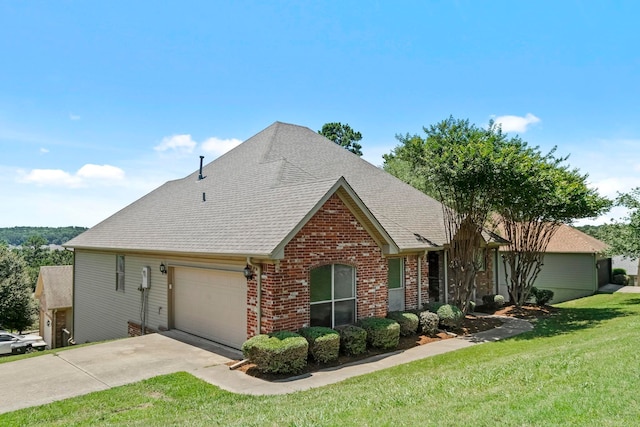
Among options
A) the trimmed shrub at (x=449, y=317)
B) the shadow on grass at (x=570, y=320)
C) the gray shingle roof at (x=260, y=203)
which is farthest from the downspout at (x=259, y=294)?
the shadow on grass at (x=570, y=320)

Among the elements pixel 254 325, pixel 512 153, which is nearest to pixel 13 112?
pixel 254 325

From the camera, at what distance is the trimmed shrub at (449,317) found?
1380 centimetres

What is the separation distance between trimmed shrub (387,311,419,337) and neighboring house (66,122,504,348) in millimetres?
425

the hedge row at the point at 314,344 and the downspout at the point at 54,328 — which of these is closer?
the hedge row at the point at 314,344

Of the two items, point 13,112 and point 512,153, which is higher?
point 13,112

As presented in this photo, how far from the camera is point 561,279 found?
27.9 meters

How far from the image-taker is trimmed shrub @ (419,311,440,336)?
13198 millimetres

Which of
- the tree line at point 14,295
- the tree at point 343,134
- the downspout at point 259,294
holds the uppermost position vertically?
the tree at point 343,134

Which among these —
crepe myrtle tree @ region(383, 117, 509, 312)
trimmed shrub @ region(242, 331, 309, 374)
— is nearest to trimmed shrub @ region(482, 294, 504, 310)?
crepe myrtle tree @ region(383, 117, 509, 312)

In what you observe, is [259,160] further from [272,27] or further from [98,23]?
[98,23]

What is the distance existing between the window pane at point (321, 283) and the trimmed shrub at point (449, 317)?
4.49 m

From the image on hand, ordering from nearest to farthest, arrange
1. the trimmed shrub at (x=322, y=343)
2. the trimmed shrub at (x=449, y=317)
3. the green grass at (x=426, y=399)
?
the green grass at (x=426, y=399) < the trimmed shrub at (x=322, y=343) < the trimmed shrub at (x=449, y=317)

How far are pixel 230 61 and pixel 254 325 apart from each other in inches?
412

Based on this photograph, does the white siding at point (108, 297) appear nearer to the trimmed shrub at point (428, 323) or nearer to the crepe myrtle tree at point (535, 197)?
the trimmed shrub at point (428, 323)
